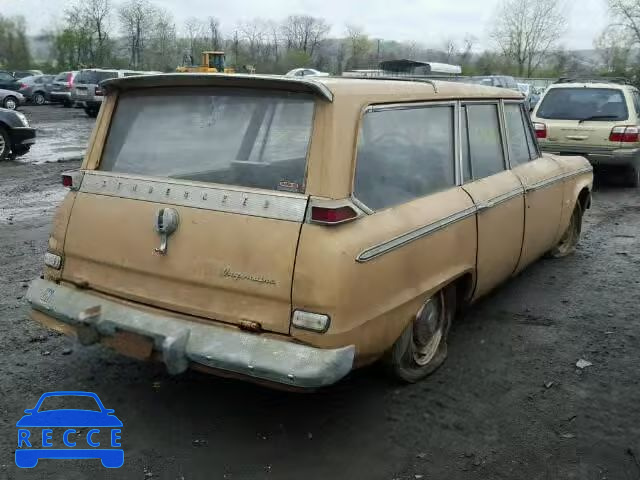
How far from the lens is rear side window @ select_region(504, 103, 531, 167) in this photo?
5.03 metres

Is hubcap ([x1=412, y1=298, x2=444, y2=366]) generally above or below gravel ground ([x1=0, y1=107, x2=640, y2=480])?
above

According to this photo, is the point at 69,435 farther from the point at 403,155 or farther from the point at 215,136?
the point at 403,155

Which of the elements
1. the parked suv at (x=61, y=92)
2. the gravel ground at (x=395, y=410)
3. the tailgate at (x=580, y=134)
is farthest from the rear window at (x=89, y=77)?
the gravel ground at (x=395, y=410)

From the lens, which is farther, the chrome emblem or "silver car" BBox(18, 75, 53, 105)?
"silver car" BBox(18, 75, 53, 105)

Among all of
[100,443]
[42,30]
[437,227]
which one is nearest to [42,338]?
[100,443]

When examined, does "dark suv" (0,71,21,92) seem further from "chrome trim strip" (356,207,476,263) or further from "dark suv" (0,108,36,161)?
"chrome trim strip" (356,207,476,263)

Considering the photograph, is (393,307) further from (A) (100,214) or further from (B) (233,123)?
(A) (100,214)

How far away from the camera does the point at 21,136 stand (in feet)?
43.0

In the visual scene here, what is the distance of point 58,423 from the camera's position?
339 cm

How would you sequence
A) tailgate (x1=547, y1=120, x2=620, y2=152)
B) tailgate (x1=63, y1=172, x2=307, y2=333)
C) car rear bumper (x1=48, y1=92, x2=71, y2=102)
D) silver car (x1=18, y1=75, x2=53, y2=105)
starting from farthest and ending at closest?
silver car (x1=18, y1=75, x2=53, y2=105) → car rear bumper (x1=48, y1=92, x2=71, y2=102) → tailgate (x1=547, y1=120, x2=620, y2=152) → tailgate (x1=63, y1=172, x2=307, y2=333)

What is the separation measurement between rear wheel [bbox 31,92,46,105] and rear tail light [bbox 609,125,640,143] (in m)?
31.2

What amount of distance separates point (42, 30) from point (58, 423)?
2528 inches

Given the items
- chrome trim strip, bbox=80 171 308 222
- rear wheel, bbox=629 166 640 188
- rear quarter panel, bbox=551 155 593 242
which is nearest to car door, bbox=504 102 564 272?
rear quarter panel, bbox=551 155 593 242

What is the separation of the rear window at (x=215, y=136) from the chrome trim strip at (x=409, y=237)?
0.47 m
